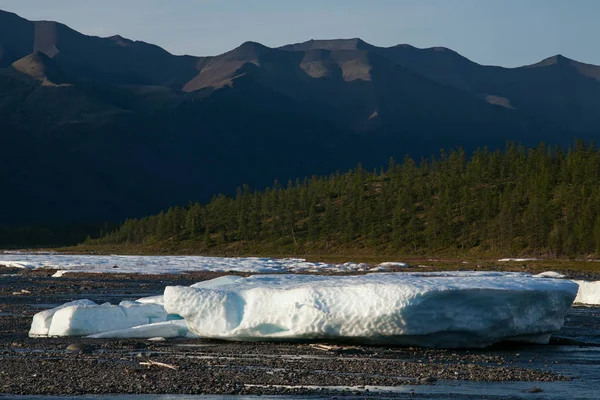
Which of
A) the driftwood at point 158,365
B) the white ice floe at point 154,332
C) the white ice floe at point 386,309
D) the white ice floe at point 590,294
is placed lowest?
the white ice floe at point 590,294

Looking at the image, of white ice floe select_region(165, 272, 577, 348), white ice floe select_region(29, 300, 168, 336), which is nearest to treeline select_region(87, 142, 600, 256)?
white ice floe select_region(165, 272, 577, 348)

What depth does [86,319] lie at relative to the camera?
33.5 meters

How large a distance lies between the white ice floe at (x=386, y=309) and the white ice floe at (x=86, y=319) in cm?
372

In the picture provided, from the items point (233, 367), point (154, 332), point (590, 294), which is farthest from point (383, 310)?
point (590, 294)

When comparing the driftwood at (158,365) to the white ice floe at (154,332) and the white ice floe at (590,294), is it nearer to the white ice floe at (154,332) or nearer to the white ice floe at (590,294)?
the white ice floe at (154,332)

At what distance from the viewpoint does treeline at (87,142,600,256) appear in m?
118

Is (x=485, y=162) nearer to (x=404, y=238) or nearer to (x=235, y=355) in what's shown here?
(x=404, y=238)

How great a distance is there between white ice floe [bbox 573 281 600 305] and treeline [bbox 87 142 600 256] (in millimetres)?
58969

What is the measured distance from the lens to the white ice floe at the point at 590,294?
165 feet

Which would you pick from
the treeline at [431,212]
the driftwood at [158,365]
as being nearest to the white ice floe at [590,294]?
the driftwood at [158,365]

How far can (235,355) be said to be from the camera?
2858cm

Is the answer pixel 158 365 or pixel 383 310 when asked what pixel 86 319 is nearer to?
pixel 158 365

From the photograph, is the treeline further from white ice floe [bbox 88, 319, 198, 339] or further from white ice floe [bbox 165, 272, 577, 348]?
white ice floe [bbox 88, 319, 198, 339]

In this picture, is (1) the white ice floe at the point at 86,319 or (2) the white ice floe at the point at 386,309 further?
(1) the white ice floe at the point at 86,319
